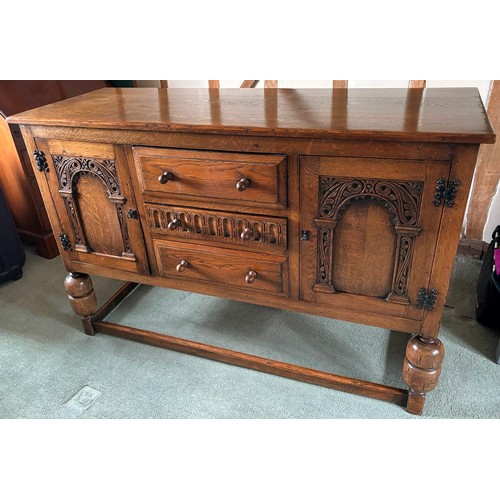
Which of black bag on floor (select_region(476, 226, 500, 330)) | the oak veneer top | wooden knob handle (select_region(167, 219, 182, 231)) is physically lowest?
black bag on floor (select_region(476, 226, 500, 330))

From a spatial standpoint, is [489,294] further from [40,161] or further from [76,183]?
[40,161]

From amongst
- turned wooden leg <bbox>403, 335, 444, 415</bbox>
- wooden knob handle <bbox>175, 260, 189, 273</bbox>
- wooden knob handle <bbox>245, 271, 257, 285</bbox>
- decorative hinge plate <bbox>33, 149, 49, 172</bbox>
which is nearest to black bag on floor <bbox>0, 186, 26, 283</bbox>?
decorative hinge plate <bbox>33, 149, 49, 172</bbox>

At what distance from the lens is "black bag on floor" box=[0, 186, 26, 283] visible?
1.99m

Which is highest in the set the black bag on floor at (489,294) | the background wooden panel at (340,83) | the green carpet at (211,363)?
the background wooden panel at (340,83)

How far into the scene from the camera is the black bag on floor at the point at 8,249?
1.99 m

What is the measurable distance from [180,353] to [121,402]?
27cm

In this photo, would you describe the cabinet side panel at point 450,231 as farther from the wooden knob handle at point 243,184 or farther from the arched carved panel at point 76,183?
the arched carved panel at point 76,183

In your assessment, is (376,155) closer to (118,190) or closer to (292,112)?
(292,112)

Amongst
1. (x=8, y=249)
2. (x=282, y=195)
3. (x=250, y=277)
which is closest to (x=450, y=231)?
(x=282, y=195)

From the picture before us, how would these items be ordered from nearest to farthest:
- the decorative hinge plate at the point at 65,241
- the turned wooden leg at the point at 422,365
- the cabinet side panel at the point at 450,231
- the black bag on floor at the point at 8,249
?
the cabinet side panel at the point at 450,231 → the turned wooden leg at the point at 422,365 → the decorative hinge plate at the point at 65,241 → the black bag on floor at the point at 8,249

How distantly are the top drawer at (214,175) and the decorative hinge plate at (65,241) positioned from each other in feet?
1.40

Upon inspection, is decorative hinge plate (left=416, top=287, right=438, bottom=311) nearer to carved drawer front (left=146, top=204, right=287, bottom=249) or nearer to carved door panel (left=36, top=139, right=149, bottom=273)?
carved drawer front (left=146, top=204, right=287, bottom=249)

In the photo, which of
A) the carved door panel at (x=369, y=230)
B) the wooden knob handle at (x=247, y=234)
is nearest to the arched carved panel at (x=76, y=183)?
the wooden knob handle at (x=247, y=234)

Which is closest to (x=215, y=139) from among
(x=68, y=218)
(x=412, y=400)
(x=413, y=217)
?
(x=413, y=217)
